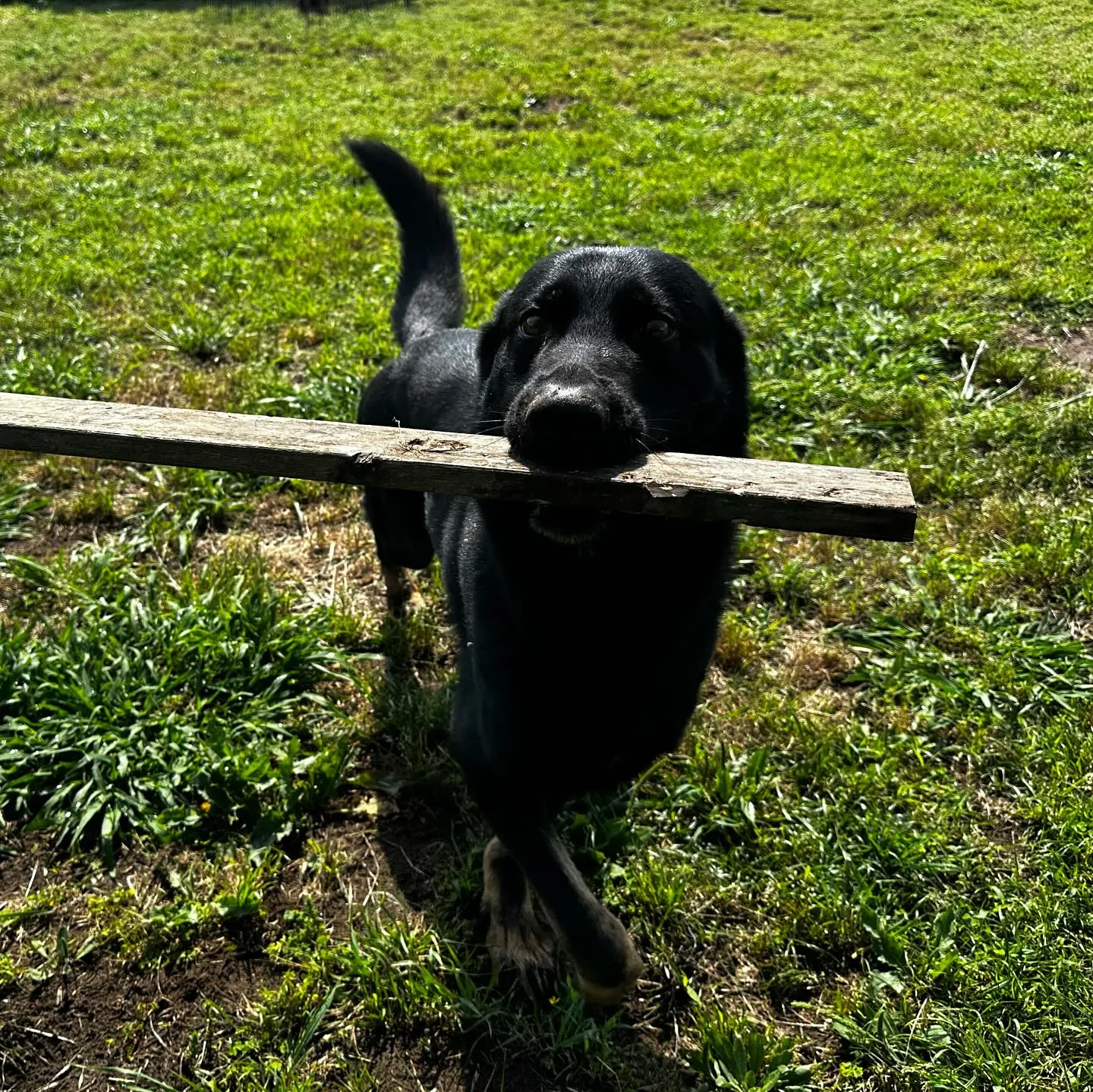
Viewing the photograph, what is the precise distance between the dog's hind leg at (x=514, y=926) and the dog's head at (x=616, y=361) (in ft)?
4.09

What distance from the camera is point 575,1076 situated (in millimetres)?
2213

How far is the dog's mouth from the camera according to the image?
192cm

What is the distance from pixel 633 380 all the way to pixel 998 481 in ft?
8.80

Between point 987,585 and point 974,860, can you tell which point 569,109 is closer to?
point 987,585

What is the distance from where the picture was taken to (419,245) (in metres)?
3.93

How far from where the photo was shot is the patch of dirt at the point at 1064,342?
4.85 meters

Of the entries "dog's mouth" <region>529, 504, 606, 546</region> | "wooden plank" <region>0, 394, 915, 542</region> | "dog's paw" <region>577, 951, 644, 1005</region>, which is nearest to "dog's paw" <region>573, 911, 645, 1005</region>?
"dog's paw" <region>577, 951, 644, 1005</region>

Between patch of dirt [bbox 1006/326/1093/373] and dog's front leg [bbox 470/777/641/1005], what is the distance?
13.6ft

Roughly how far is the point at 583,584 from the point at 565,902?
810 mm

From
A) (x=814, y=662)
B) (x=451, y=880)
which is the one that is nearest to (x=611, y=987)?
(x=451, y=880)

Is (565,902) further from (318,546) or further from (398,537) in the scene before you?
(318,546)

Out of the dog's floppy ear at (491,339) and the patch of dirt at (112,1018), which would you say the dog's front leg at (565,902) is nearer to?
the patch of dirt at (112,1018)

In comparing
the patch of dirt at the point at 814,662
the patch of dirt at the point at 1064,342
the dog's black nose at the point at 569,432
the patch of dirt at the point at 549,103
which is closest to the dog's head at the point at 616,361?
the dog's black nose at the point at 569,432

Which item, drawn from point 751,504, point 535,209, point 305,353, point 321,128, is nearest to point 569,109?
point 321,128
